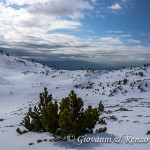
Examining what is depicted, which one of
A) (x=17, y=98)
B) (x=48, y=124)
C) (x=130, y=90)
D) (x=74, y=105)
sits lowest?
(x=17, y=98)

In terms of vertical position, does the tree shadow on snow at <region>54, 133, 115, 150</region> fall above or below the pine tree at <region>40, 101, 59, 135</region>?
below

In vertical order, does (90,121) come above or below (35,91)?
above

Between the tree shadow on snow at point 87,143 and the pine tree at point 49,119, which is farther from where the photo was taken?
the pine tree at point 49,119

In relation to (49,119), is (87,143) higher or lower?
lower

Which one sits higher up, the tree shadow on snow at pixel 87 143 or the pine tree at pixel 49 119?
the pine tree at pixel 49 119

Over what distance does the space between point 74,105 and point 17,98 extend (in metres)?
54.6

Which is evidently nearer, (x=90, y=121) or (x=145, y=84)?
(x=90, y=121)

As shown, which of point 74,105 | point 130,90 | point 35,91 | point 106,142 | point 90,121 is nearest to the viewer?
point 106,142

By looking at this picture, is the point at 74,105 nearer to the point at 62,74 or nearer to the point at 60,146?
the point at 60,146

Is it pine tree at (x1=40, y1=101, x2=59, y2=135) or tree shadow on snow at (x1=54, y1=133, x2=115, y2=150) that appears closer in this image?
tree shadow on snow at (x1=54, y1=133, x2=115, y2=150)

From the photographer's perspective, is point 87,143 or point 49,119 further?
point 49,119

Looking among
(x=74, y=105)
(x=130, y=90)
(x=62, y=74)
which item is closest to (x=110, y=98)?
(x=130, y=90)

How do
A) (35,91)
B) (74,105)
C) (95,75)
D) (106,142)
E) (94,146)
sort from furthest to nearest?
1. (95,75)
2. (35,91)
3. (74,105)
4. (106,142)
5. (94,146)

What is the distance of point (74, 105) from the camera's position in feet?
36.9
